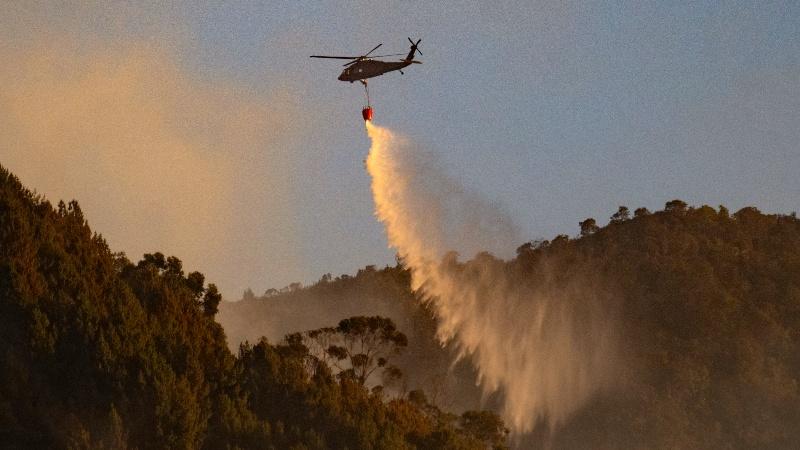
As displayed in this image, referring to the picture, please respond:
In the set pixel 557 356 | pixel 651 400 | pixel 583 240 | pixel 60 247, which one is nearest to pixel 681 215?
pixel 583 240

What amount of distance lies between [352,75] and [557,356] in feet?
310

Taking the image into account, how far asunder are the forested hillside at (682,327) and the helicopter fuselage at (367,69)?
7563cm

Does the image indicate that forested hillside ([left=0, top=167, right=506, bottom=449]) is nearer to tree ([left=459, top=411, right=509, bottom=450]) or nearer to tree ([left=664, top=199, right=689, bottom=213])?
tree ([left=459, top=411, right=509, bottom=450])

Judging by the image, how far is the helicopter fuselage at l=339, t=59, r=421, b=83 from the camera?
67.3 metres

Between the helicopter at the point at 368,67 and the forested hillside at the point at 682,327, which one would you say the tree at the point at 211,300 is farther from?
the forested hillside at the point at 682,327

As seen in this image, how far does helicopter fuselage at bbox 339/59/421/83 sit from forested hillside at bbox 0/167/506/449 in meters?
15.3

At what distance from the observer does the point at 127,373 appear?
50.1 metres

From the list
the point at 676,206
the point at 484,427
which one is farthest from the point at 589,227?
the point at 484,427

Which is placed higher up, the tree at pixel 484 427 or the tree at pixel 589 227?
the tree at pixel 589 227

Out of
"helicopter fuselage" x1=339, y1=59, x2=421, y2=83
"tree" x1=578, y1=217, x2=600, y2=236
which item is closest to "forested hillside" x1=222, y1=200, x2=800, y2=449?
"tree" x1=578, y1=217, x2=600, y2=236

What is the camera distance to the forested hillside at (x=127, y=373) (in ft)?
157

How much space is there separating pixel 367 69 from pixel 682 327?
98111 millimetres

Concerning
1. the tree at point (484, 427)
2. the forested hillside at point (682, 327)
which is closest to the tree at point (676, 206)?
the forested hillside at point (682, 327)

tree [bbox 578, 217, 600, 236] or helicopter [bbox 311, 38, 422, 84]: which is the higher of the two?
tree [bbox 578, 217, 600, 236]
